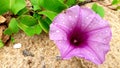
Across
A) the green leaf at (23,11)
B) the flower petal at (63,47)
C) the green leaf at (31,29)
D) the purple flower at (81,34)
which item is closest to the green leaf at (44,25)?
the green leaf at (31,29)

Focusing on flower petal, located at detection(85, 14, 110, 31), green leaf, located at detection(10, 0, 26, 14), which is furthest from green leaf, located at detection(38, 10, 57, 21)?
flower petal, located at detection(85, 14, 110, 31)

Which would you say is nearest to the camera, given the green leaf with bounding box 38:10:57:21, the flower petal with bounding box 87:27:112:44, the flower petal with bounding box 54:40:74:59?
the flower petal with bounding box 54:40:74:59

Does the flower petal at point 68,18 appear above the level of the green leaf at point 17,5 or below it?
above

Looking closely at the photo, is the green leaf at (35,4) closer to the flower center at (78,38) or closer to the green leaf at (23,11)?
the green leaf at (23,11)

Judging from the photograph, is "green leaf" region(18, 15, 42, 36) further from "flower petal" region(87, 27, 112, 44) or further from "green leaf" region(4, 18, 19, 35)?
"flower petal" region(87, 27, 112, 44)

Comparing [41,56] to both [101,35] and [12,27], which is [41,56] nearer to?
[12,27]

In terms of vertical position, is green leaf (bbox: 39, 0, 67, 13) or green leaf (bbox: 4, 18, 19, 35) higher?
green leaf (bbox: 39, 0, 67, 13)
